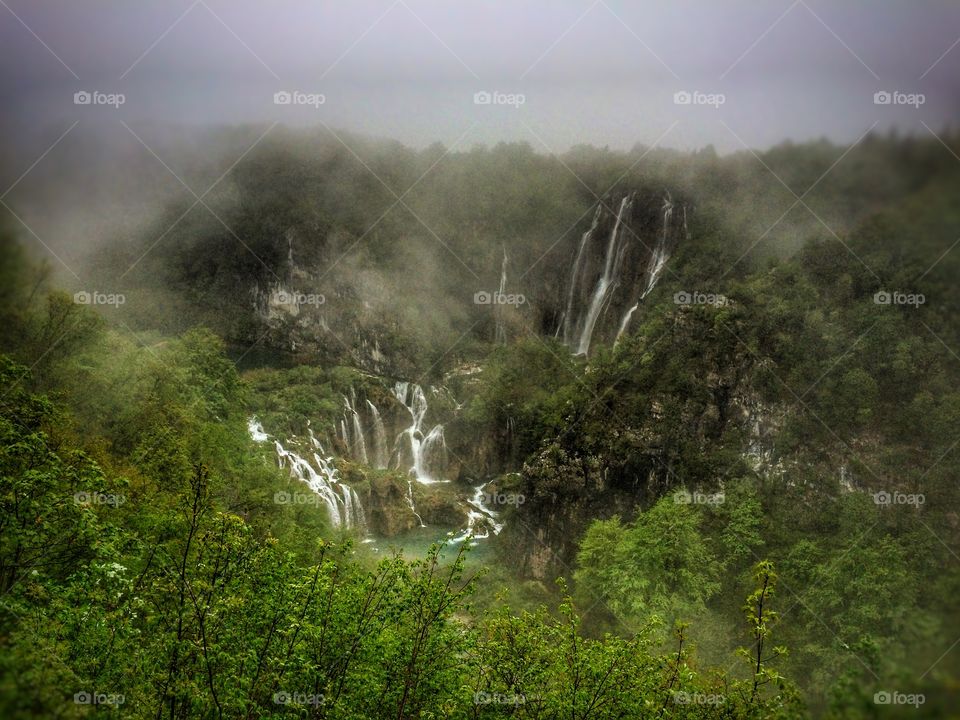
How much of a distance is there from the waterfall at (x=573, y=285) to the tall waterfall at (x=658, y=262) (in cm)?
887

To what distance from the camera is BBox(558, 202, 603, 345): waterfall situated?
65.1 metres

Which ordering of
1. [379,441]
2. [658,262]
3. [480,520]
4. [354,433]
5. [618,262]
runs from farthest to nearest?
[618,262]
[379,441]
[658,262]
[354,433]
[480,520]

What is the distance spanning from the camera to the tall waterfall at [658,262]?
2105 inches

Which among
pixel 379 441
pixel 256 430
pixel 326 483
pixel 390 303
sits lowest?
pixel 326 483

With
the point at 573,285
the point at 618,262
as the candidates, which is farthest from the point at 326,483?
the point at 573,285

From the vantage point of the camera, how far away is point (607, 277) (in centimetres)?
6062

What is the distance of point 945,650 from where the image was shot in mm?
6336

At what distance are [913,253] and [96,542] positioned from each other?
80.5 ft

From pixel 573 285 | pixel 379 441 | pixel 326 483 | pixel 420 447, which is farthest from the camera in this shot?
pixel 573 285

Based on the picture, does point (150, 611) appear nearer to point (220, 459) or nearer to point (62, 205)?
point (220, 459)

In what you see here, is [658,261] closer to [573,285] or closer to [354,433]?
[573,285]

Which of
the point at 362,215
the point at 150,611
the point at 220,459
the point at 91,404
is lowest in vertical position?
the point at 150,611

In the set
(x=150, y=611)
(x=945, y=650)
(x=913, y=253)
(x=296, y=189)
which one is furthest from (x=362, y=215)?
(x=945, y=650)

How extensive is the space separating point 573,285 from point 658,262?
1176 centimetres
